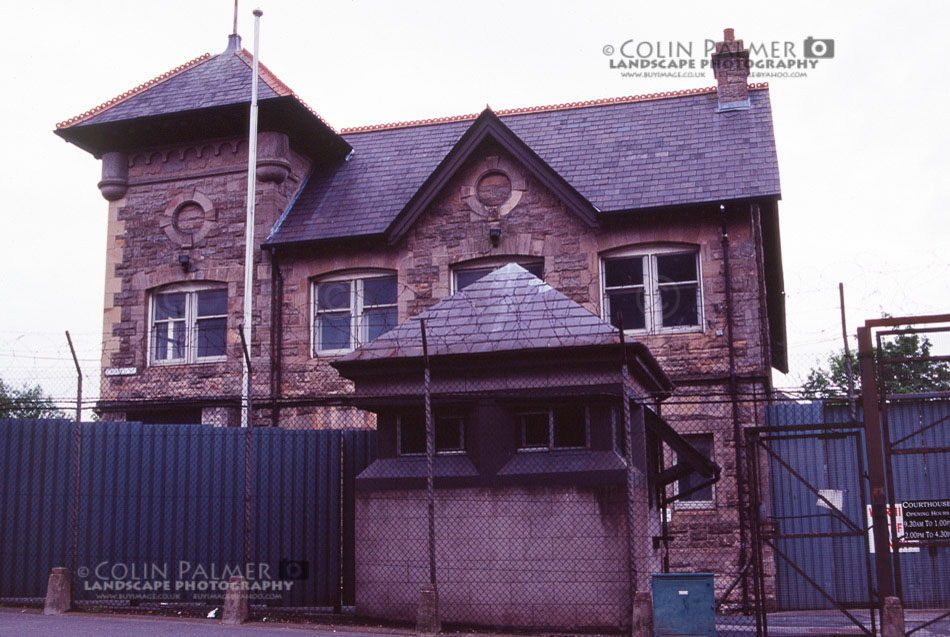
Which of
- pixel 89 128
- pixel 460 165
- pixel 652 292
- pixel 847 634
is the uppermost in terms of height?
pixel 89 128

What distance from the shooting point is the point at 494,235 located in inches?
757

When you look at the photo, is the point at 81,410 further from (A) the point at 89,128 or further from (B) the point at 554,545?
(A) the point at 89,128

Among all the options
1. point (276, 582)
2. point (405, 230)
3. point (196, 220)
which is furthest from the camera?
point (196, 220)

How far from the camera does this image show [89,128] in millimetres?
21312

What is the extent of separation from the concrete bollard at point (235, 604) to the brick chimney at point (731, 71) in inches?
554

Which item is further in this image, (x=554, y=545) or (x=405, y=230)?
(x=405, y=230)

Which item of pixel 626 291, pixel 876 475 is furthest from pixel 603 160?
pixel 876 475

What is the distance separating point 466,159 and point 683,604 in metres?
11.3

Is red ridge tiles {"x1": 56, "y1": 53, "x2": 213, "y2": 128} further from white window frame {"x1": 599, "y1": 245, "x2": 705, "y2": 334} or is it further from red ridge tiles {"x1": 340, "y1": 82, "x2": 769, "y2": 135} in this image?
white window frame {"x1": 599, "y1": 245, "x2": 705, "y2": 334}

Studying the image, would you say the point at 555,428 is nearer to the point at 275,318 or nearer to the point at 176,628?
the point at 176,628

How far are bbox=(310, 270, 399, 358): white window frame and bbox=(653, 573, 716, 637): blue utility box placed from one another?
1030cm

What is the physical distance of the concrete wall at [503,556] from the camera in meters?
11.3

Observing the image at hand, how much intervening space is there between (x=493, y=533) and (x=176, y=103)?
541 inches

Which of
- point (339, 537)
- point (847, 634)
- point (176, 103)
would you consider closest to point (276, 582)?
point (339, 537)
